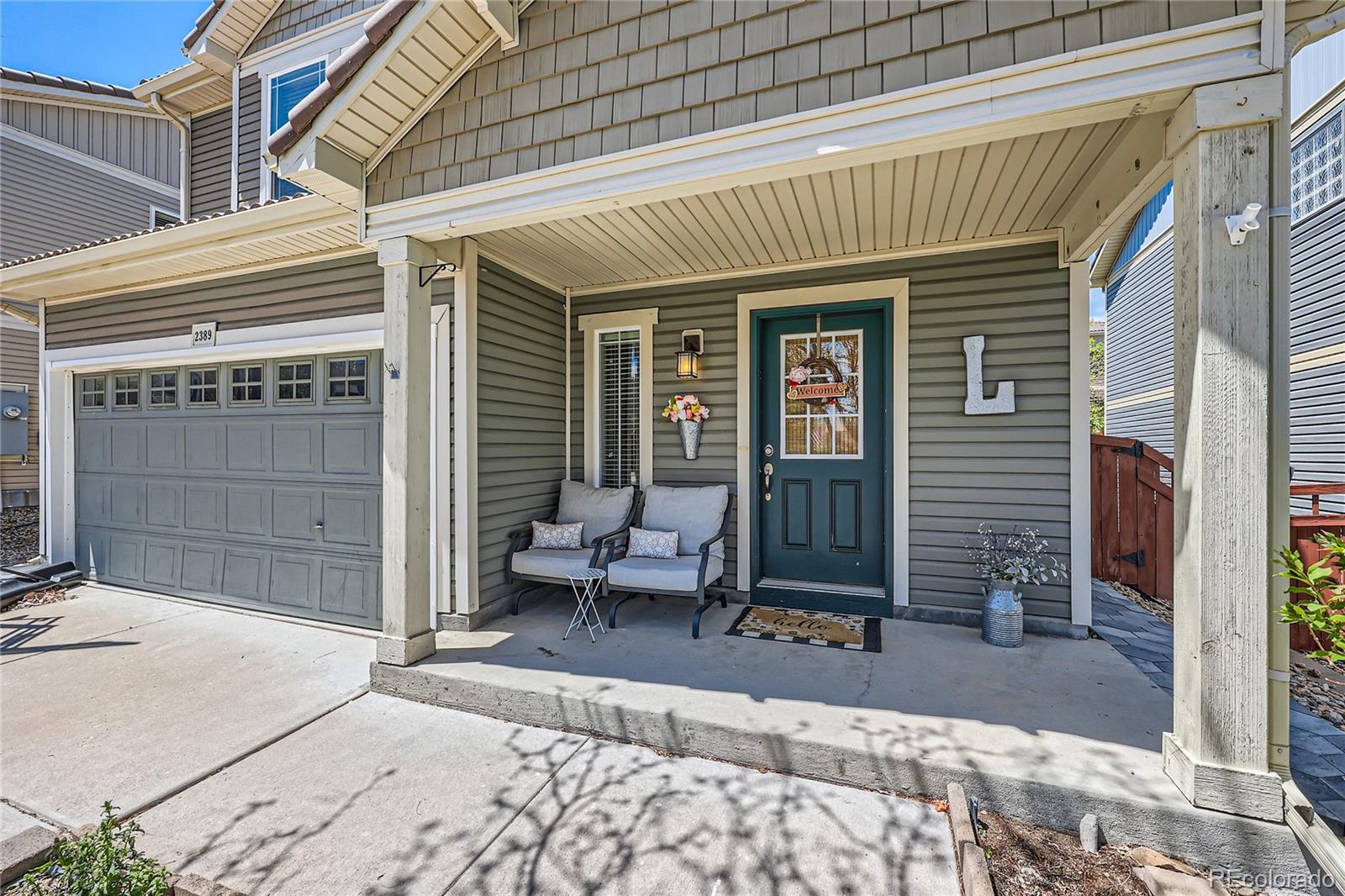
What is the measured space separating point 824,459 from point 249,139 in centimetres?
634

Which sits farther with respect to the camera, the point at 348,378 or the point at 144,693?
the point at 348,378

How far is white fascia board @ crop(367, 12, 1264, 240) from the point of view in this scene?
191 centimetres

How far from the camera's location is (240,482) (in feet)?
15.2

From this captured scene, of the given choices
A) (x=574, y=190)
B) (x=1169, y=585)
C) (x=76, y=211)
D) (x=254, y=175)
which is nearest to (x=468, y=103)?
(x=574, y=190)

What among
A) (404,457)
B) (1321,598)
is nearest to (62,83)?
(404,457)

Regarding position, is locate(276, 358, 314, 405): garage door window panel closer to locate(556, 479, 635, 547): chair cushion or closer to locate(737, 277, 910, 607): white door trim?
locate(556, 479, 635, 547): chair cushion

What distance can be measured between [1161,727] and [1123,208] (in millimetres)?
2347

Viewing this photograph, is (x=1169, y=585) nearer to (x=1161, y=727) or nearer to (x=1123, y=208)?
(x=1161, y=727)

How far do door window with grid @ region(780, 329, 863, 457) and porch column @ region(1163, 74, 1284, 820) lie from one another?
225cm

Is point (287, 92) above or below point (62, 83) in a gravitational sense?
below

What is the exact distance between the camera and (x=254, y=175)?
566cm

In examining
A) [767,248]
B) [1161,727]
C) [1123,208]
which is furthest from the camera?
[767,248]

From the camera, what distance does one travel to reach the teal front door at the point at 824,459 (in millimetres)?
4066

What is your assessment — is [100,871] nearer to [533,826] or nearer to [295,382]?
[533,826]
